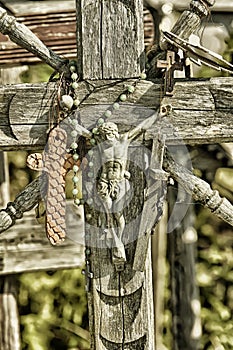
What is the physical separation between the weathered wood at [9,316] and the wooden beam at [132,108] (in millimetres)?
806

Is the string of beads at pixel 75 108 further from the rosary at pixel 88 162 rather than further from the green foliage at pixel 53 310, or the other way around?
the green foliage at pixel 53 310

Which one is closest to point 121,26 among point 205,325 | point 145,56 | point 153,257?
point 145,56

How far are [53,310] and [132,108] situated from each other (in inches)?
45.8

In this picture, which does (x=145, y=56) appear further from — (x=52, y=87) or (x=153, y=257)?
(x=153, y=257)

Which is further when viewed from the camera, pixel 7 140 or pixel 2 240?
pixel 2 240

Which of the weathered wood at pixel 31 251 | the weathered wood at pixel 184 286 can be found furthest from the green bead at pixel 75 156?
the weathered wood at pixel 184 286

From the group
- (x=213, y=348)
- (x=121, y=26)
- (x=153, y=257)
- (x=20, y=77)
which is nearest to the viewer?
(x=121, y=26)

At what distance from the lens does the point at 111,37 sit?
1505 millimetres

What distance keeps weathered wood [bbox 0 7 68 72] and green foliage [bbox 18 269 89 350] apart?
1.08 m

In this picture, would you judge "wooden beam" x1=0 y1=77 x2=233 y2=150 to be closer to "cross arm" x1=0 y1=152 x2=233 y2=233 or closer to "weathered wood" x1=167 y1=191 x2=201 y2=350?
"cross arm" x1=0 y1=152 x2=233 y2=233

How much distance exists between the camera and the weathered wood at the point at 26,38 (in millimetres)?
1515

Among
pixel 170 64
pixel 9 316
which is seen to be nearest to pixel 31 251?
pixel 9 316

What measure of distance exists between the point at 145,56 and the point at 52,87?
0.19 meters

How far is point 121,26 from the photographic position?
1503 millimetres
